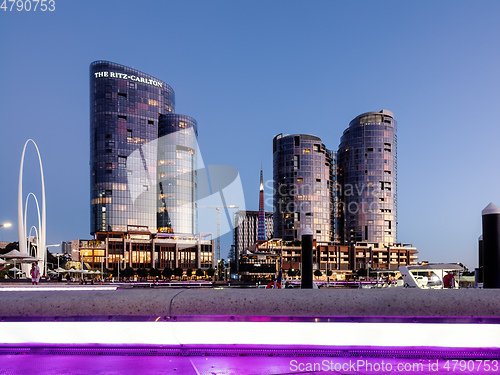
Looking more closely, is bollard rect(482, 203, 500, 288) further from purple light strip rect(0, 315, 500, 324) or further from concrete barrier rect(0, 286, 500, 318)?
purple light strip rect(0, 315, 500, 324)

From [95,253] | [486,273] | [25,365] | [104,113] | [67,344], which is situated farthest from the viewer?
[104,113]

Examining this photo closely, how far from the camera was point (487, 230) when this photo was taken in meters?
9.65

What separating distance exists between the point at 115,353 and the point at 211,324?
52.7 inches

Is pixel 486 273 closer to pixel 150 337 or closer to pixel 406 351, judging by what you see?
pixel 406 351

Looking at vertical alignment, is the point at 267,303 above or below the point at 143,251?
above

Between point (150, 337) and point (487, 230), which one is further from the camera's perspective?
point (487, 230)

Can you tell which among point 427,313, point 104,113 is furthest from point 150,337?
point 104,113

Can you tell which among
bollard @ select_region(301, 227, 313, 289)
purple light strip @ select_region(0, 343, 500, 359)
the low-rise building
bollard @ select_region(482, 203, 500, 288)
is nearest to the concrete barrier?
purple light strip @ select_region(0, 343, 500, 359)

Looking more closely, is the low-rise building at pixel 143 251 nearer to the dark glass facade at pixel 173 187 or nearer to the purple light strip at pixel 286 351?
the dark glass facade at pixel 173 187

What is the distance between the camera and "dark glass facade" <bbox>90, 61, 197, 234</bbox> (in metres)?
183

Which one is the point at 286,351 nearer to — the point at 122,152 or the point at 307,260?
the point at 307,260

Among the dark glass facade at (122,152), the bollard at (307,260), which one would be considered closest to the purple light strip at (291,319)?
the bollard at (307,260)

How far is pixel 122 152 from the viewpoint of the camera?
188 m

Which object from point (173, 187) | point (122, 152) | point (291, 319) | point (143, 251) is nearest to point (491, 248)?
point (291, 319)
